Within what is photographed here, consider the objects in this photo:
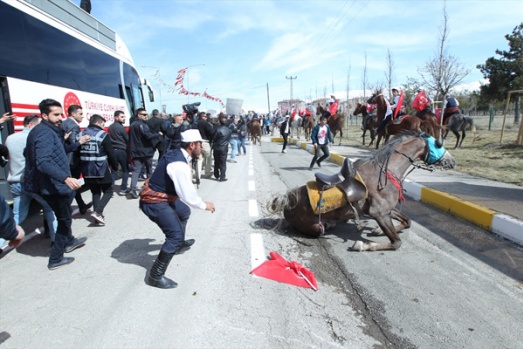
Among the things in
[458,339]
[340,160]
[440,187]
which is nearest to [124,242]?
[458,339]

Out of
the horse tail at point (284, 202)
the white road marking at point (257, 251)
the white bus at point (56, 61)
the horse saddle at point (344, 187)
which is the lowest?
the white road marking at point (257, 251)

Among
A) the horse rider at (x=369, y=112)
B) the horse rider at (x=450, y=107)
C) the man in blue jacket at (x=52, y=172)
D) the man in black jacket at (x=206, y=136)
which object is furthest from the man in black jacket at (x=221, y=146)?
the horse rider at (x=450, y=107)

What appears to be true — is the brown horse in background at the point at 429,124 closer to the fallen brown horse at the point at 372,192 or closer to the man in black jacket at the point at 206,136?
the fallen brown horse at the point at 372,192

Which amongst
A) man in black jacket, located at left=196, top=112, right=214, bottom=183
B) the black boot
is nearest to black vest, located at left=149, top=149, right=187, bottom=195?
the black boot

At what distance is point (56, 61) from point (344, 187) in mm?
6221

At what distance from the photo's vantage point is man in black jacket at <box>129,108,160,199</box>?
706 cm

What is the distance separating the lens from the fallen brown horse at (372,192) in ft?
13.2

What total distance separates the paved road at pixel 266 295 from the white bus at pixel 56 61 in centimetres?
252

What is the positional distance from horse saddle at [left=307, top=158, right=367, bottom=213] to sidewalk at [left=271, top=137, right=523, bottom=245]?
3.71 feet

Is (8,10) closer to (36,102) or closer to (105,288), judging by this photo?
(36,102)

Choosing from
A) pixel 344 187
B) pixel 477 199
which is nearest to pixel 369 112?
pixel 477 199

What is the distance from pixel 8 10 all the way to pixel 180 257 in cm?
498

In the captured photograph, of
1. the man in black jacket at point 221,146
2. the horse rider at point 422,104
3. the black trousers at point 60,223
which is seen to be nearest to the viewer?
the black trousers at point 60,223

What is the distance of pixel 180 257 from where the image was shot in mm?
3885
